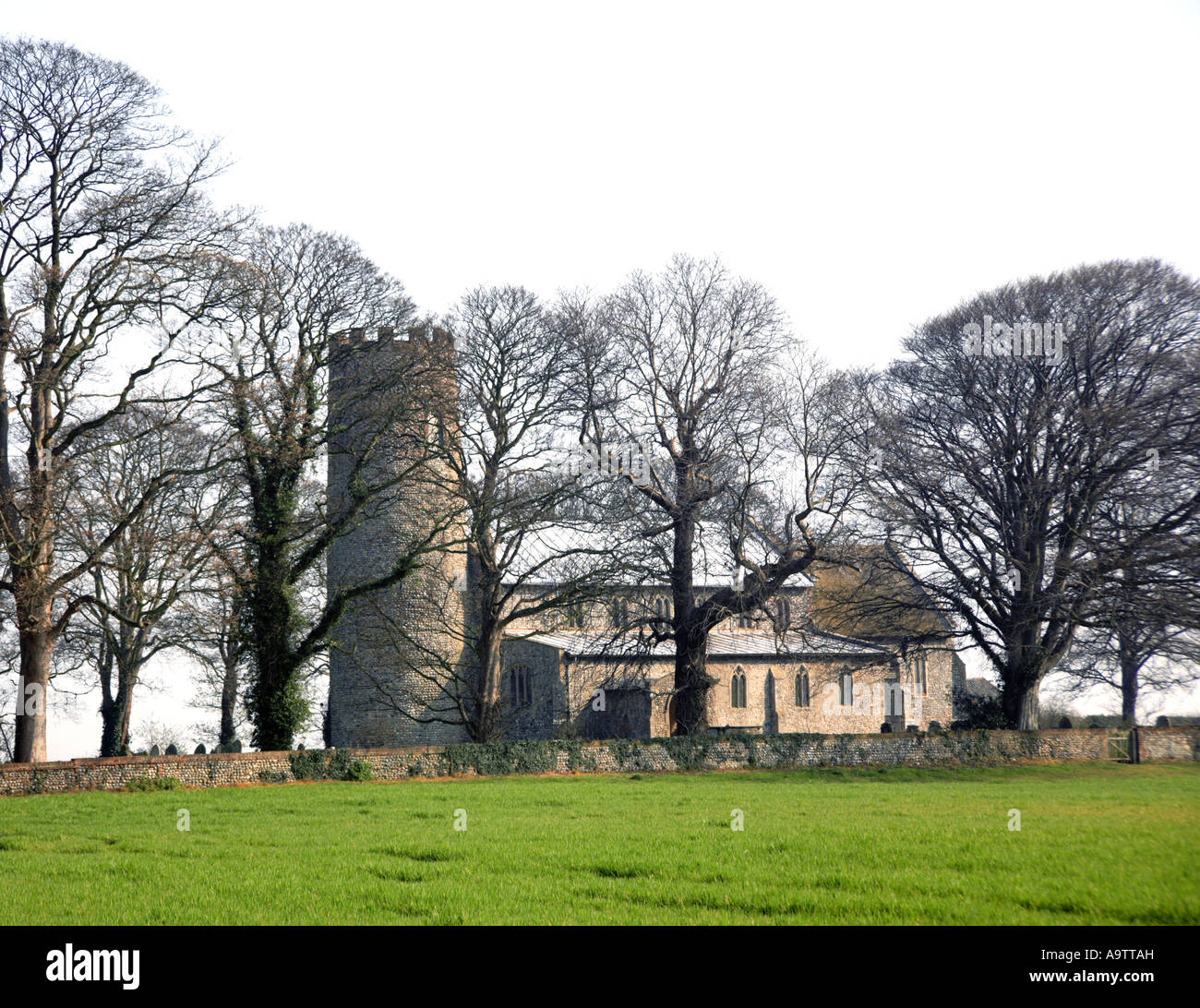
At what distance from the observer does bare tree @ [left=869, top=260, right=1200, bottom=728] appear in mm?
22781

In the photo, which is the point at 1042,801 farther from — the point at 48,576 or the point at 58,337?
the point at 58,337

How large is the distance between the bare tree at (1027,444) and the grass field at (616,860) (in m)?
8.07

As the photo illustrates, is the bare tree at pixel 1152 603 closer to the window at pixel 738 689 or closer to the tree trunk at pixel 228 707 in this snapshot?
the window at pixel 738 689

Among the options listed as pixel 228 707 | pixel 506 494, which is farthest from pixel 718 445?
pixel 228 707

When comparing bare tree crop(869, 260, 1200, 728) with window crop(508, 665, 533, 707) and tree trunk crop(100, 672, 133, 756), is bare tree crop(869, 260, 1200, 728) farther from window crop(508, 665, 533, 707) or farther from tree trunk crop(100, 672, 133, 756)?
tree trunk crop(100, 672, 133, 756)

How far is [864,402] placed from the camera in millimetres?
32125

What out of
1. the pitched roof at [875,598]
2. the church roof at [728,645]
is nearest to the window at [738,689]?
the church roof at [728,645]

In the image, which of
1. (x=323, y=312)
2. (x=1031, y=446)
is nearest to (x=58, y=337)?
(x=323, y=312)

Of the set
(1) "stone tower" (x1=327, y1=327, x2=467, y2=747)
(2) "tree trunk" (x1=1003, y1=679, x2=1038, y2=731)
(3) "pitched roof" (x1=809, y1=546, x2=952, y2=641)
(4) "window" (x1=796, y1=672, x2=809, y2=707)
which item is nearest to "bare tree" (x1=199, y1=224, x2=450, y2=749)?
(1) "stone tower" (x1=327, y1=327, x2=467, y2=747)

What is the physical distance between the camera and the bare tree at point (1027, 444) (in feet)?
74.7

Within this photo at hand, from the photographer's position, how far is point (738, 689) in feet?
161

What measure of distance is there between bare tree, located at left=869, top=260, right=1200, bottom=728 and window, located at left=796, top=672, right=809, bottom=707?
1765 centimetres

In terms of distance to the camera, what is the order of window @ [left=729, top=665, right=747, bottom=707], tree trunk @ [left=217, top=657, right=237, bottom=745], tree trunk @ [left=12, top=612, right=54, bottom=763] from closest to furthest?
tree trunk @ [left=12, top=612, right=54, bottom=763]
tree trunk @ [left=217, top=657, right=237, bottom=745]
window @ [left=729, top=665, right=747, bottom=707]
